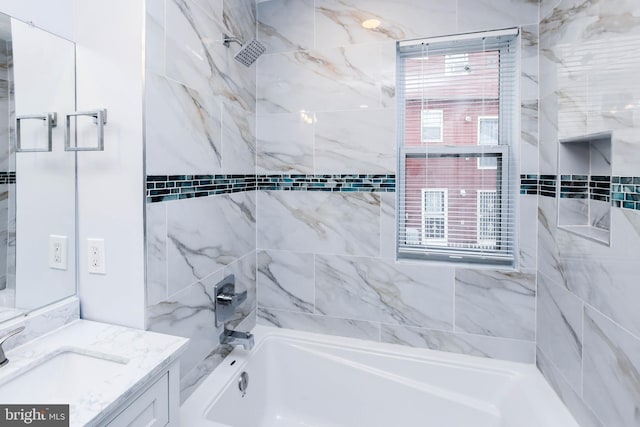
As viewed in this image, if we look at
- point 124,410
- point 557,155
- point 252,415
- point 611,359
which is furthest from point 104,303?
point 557,155

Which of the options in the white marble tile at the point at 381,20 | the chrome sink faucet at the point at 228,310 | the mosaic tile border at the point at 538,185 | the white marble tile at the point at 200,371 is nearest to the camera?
the white marble tile at the point at 200,371

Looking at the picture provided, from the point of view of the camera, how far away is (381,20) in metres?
1.91

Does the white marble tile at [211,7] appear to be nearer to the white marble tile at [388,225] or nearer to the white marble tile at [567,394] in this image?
the white marble tile at [388,225]

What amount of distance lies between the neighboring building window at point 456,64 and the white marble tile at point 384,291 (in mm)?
1104

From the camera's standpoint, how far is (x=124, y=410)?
0.93 meters

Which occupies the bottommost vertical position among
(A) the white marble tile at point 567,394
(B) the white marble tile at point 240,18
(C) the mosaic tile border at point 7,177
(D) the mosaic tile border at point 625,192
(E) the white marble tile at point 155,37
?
(A) the white marble tile at point 567,394

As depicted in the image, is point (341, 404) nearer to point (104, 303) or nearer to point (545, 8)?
point (104, 303)

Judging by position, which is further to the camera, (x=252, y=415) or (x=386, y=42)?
(x=386, y=42)

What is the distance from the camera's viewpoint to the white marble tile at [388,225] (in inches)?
76.1

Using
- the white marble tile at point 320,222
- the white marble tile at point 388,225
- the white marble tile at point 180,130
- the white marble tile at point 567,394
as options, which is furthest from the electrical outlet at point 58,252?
the white marble tile at point 567,394

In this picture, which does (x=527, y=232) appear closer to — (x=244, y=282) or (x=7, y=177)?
(x=244, y=282)

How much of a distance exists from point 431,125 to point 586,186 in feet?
2.69

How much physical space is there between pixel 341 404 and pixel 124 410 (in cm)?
127

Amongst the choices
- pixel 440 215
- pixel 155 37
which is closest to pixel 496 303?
pixel 440 215
